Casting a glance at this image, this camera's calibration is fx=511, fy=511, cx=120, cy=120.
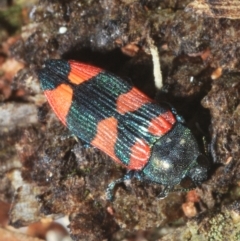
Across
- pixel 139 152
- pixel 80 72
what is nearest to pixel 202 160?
pixel 139 152

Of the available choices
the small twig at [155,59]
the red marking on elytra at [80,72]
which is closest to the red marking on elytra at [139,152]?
the small twig at [155,59]

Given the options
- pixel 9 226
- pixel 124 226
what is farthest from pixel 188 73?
pixel 9 226

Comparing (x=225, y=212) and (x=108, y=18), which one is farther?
(x=108, y=18)

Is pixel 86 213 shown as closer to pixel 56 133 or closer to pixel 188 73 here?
pixel 56 133

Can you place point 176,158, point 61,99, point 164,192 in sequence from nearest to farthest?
point 164,192 < point 176,158 < point 61,99

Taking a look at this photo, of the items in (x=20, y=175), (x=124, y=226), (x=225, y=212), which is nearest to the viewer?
(x=225, y=212)

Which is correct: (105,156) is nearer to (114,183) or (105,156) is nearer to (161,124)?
(114,183)

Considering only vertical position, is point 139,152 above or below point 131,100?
below
